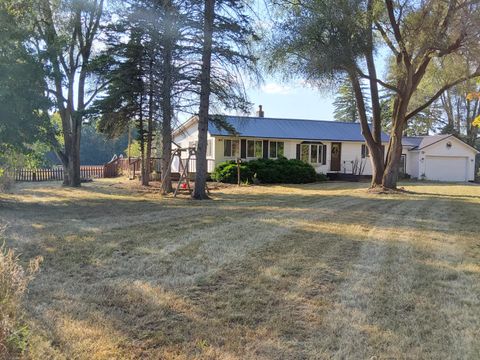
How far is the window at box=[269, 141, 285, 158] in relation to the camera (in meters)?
28.8

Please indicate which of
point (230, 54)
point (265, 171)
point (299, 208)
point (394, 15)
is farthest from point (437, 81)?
point (299, 208)

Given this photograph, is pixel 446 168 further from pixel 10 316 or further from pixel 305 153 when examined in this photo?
pixel 10 316

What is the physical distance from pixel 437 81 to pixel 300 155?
10.9m

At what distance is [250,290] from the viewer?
15.3 feet

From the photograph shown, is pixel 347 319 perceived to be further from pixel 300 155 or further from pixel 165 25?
pixel 300 155

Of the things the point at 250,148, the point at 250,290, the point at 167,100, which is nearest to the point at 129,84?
the point at 167,100

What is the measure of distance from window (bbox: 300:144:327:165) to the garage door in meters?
9.02

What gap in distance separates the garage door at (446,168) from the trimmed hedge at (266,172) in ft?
44.1

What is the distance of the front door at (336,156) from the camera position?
3059cm

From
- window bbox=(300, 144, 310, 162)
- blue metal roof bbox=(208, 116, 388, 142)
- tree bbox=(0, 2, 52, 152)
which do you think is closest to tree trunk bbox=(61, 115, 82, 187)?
tree bbox=(0, 2, 52, 152)

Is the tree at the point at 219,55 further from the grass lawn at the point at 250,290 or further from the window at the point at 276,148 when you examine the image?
the window at the point at 276,148

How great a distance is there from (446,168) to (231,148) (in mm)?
17487

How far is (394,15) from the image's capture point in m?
16.1

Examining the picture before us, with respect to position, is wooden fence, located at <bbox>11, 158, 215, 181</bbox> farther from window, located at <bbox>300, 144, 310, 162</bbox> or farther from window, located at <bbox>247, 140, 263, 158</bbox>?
window, located at <bbox>300, 144, 310, 162</bbox>
